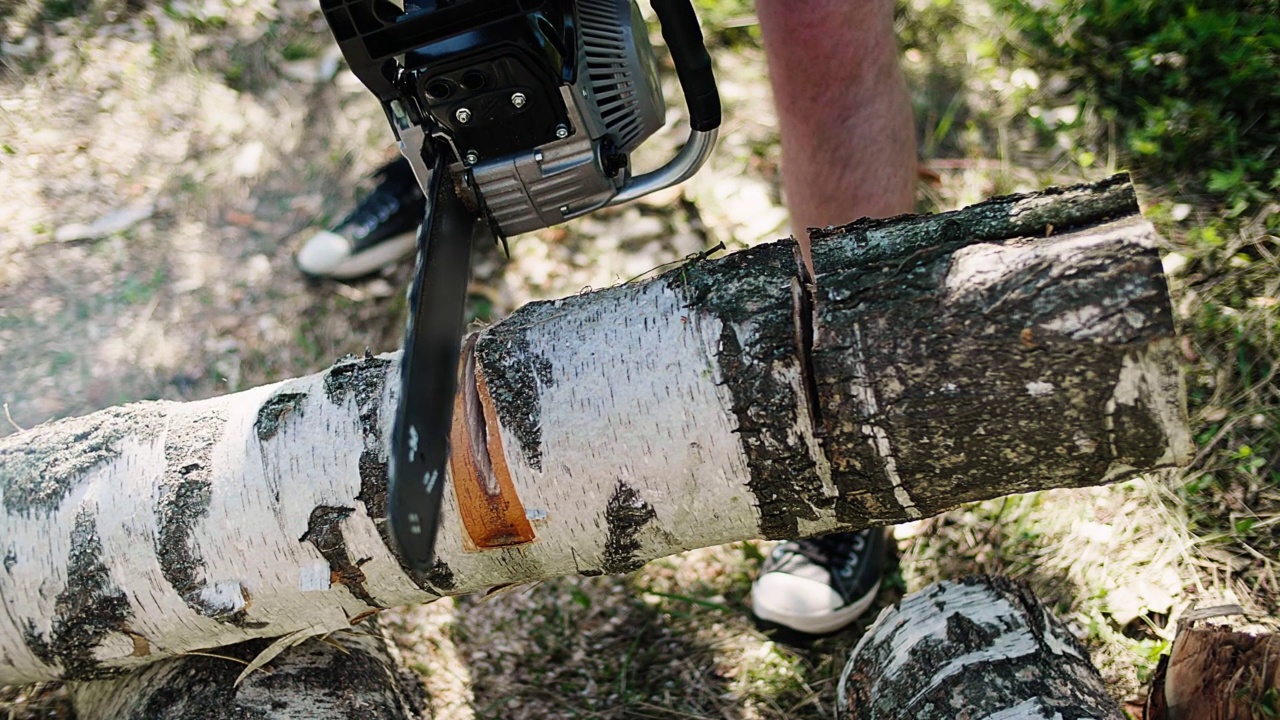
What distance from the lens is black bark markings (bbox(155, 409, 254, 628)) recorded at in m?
1.56

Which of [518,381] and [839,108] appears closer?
[518,381]

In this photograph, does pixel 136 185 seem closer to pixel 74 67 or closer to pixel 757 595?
pixel 74 67

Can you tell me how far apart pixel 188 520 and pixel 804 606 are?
130 cm

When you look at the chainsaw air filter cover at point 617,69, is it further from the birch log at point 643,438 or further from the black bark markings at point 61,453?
the black bark markings at point 61,453

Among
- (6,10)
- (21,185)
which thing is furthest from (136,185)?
(6,10)

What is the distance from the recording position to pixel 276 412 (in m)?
1.60

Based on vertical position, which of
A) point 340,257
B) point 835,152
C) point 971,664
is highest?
point 340,257

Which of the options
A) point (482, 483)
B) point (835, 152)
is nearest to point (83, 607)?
point (482, 483)

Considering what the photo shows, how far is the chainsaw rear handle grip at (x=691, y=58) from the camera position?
1645 mm

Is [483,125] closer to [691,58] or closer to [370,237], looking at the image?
[691,58]

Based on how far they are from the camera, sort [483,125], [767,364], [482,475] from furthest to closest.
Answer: [483,125] → [482,475] → [767,364]

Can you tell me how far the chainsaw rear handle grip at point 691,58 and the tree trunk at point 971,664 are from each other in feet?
3.34

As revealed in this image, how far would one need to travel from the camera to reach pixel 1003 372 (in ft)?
4.15

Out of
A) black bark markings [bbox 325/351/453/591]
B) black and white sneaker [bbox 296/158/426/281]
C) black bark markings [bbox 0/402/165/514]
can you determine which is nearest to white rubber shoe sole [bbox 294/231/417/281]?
black and white sneaker [bbox 296/158/426/281]
